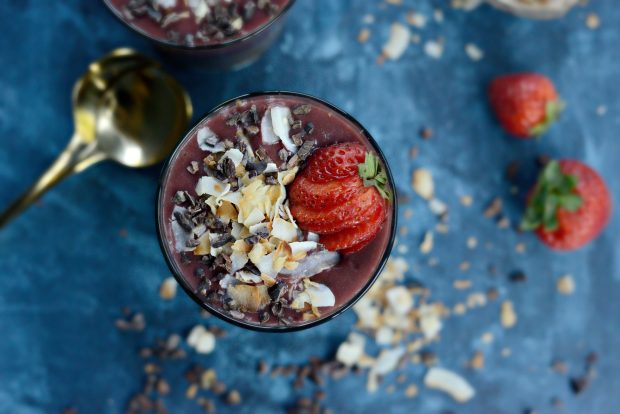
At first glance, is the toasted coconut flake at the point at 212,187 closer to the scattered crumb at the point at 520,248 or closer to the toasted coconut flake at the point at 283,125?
the toasted coconut flake at the point at 283,125

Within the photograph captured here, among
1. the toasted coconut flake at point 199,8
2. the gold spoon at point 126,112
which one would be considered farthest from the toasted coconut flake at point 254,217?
the gold spoon at point 126,112

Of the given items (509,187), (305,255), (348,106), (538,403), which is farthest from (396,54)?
(538,403)

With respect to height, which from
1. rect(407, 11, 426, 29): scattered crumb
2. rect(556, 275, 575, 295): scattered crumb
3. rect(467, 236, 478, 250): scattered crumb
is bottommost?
rect(556, 275, 575, 295): scattered crumb

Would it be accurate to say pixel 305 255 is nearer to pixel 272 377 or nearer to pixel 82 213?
pixel 272 377

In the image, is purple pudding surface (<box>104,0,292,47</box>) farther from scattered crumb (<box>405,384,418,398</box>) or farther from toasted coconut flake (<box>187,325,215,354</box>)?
scattered crumb (<box>405,384,418,398</box>)

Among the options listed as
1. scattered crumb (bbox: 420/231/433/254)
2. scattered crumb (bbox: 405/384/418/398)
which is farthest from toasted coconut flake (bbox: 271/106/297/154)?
scattered crumb (bbox: 405/384/418/398)

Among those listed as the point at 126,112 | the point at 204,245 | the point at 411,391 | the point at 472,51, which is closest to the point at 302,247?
the point at 204,245

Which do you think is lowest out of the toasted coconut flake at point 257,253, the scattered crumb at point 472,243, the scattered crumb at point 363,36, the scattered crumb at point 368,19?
the scattered crumb at point 472,243
